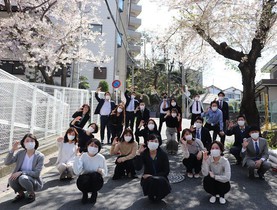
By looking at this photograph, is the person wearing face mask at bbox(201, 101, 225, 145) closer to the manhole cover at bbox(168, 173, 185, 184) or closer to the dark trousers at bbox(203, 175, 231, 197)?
the manhole cover at bbox(168, 173, 185, 184)

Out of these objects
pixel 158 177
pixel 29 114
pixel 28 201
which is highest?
pixel 29 114

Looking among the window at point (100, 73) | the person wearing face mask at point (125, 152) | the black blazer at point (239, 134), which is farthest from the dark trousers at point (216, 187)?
the window at point (100, 73)

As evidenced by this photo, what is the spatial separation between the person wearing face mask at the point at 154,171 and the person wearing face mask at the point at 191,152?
1309mm

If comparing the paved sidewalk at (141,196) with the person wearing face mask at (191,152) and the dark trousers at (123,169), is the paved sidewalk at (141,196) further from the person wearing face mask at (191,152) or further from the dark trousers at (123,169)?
the person wearing face mask at (191,152)

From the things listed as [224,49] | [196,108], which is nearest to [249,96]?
[224,49]

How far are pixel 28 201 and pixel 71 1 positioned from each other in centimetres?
1351

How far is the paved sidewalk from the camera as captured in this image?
4227 mm

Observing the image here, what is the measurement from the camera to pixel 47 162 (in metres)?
7.12

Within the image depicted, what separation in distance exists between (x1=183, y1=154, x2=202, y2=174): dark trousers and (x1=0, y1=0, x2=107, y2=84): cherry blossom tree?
28.5 feet

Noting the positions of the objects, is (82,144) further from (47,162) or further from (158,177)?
(158,177)

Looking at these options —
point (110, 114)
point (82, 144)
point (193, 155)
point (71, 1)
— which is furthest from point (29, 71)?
point (193, 155)

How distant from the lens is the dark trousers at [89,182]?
432cm

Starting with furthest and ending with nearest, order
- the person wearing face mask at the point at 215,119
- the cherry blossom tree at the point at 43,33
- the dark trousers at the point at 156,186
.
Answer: the cherry blossom tree at the point at 43,33, the person wearing face mask at the point at 215,119, the dark trousers at the point at 156,186

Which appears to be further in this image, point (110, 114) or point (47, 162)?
point (110, 114)
